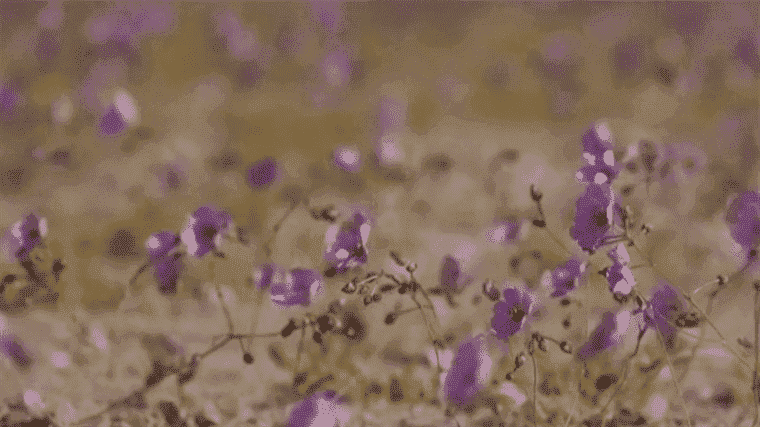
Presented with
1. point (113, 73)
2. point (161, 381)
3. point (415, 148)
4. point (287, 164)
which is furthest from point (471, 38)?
point (161, 381)

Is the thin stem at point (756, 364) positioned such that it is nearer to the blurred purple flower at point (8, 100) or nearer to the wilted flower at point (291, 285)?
the wilted flower at point (291, 285)

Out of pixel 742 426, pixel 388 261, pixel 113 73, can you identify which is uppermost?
pixel 113 73

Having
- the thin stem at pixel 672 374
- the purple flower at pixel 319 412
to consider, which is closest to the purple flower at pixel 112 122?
the purple flower at pixel 319 412

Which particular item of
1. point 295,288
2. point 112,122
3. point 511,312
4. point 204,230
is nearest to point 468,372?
point 511,312

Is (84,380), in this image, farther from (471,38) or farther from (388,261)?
(471,38)

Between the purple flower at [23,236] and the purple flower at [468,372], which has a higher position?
the purple flower at [23,236]

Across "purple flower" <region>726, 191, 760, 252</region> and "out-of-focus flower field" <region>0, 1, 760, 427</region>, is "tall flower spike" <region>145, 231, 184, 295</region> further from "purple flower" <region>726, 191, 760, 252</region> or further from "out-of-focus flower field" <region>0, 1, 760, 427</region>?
"purple flower" <region>726, 191, 760, 252</region>
